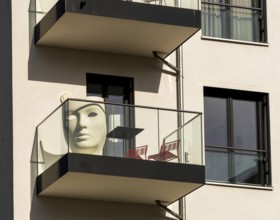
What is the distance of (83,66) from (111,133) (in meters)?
2.02

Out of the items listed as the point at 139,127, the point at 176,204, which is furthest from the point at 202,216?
the point at 139,127

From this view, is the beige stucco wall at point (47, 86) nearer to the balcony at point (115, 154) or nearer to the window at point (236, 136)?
the balcony at point (115, 154)

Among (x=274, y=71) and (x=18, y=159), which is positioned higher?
(x=274, y=71)

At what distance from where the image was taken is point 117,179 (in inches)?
1144

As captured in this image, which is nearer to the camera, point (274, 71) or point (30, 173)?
point (30, 173)

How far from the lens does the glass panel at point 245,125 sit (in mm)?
31750

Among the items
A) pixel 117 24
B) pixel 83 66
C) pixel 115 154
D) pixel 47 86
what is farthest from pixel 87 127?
pixel 117 24

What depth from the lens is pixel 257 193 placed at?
31.2m

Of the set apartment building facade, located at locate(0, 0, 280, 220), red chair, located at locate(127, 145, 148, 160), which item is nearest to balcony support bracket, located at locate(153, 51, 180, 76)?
apartment building facade, located at locate(0, 0, 280, 220)

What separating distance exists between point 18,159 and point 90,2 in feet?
10.4

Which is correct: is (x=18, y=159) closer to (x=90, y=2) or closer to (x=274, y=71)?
(x=90, y=2)

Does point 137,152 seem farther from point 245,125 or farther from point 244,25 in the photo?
point 244,25

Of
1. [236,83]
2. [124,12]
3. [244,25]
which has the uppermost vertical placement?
[244,25]

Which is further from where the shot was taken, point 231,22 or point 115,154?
point 231,22
